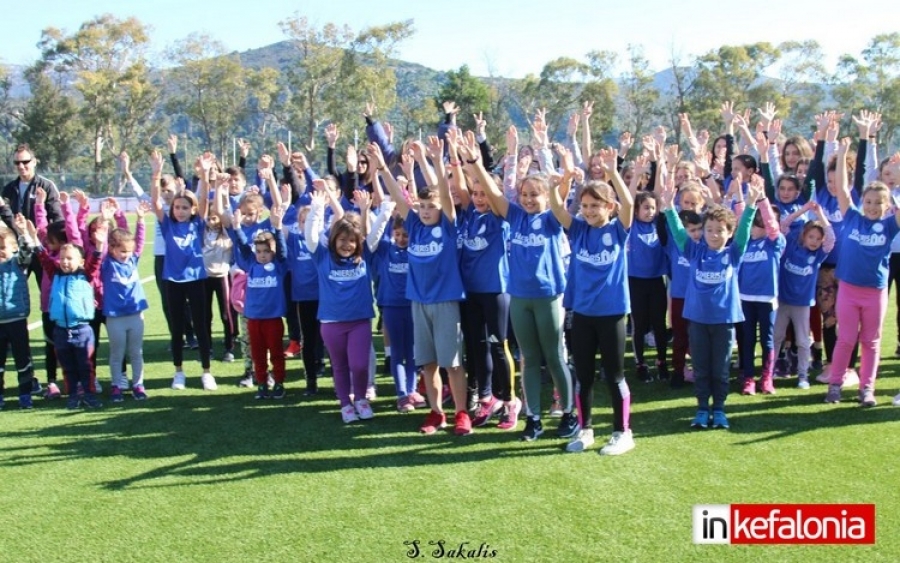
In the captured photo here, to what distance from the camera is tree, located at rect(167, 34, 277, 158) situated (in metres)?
56.6

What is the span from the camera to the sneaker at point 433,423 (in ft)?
18.0

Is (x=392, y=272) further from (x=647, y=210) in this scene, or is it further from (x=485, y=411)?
(x=647, y=210)

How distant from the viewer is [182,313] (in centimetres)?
705

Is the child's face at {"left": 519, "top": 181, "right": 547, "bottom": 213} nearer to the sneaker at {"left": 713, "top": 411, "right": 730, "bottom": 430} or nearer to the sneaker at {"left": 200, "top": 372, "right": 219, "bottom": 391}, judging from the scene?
the sneaker at {"left": 713, "top": 411, "right": 730, "bottom": 430}

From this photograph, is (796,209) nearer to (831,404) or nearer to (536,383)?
(831,404)

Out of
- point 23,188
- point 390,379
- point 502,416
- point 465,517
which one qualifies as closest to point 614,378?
point 502,416

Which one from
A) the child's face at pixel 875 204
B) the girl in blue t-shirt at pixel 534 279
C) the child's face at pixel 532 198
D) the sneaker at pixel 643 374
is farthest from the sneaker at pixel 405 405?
the child's face at pixel 875 204

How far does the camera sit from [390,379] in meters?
7.21

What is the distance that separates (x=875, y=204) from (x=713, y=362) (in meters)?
1.70

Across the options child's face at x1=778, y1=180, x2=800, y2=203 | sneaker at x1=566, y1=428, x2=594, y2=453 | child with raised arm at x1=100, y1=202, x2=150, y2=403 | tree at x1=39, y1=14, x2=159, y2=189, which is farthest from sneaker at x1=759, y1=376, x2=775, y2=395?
tree at x1=39, y1=14, x2=159, y2=189

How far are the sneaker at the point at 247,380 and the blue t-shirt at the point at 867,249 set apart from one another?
499 centimetres

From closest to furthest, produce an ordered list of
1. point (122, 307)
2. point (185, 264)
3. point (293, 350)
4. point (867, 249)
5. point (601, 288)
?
1. point (601, 288)
2. point (867, 249)
3. point (122, 307)
4. point (185, 264)
5. point (293, 350)

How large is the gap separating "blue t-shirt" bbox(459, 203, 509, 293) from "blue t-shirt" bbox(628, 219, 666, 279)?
5.47 feet

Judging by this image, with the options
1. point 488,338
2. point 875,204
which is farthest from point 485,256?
point 875,204
